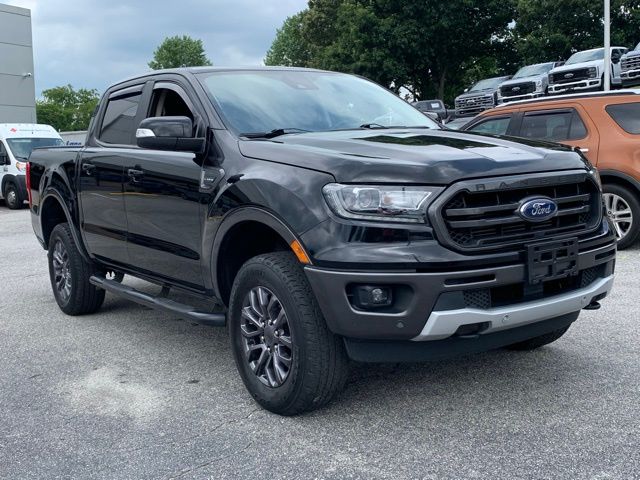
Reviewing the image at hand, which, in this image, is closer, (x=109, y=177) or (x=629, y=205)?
(x=109, y=177)

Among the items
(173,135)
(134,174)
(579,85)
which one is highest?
(579,85)

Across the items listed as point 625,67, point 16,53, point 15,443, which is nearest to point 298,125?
point 15,443

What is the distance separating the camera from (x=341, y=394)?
389 centimetres

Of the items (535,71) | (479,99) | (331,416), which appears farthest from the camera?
(479,99)

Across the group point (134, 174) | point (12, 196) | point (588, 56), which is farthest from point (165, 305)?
point (588, 56)

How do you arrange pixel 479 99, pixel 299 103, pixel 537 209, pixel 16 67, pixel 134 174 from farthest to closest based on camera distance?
pixel 16 67 → pixel 479 99 → pixel 134 174 → pixel 299 103 → pixel 537 209

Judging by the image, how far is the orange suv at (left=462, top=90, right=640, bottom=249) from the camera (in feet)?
26.5

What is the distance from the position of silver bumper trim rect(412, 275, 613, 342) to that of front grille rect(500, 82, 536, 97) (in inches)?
830

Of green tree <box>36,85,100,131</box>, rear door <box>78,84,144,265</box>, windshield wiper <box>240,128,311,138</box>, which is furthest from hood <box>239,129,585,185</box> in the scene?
green tree <box>36,85,100,131</box>

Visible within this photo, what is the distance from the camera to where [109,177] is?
16.6 ft

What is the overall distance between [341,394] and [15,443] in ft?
5.31

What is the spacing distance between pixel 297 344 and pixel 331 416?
1.61 ft

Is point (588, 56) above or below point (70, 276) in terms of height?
above

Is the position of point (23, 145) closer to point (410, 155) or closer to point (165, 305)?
point (165, 305)
